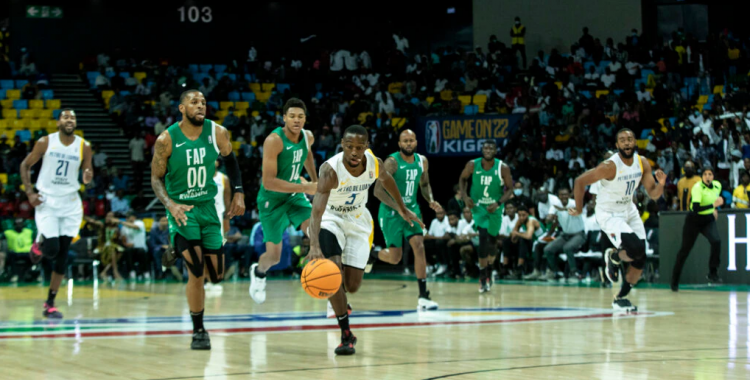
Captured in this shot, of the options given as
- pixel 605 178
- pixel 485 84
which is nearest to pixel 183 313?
pixel 605 178

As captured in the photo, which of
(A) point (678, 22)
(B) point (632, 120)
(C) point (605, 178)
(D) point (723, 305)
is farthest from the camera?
(A) point (678, 22)

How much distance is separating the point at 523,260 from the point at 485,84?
30.4 feet

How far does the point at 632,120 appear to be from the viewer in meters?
22.1

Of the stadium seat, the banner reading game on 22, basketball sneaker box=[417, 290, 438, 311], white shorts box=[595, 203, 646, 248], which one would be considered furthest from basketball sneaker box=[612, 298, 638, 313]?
the stadium seat

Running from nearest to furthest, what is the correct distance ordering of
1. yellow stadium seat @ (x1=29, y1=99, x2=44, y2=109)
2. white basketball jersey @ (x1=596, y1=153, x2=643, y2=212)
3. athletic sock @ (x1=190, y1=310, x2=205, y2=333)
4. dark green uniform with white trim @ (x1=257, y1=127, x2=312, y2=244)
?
athletic sock @ (x1=190, y1=310, x2=205, y2=333), dark green uniform with white trim @ (x1=257, y1=127, x2=312, y2=244), white basketball jersey @ (x1=596, y1=153, x2=643, y2=212), yellow stadium seat @ (x1=29, y1=99, x2=44, y2=109)

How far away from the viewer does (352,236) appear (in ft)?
24.1

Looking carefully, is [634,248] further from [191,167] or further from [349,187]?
[191,167]

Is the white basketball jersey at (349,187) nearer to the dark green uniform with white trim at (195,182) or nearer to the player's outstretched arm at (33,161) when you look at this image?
the dark green uniform with white trim at (195,182)

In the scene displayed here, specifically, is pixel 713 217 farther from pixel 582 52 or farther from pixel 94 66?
pixel 94 66

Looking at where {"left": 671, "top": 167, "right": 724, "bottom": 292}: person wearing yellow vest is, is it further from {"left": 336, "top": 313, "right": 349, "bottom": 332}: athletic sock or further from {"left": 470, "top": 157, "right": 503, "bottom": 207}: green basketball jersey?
{"left": 336, "top": 313, "right": 349, "bottom": 332}: athletic sock

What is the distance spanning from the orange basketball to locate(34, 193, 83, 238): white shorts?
190 inches

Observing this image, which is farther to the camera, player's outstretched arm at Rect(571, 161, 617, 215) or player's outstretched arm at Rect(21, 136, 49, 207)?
player's outstretched arm at Rect(571, 161, 617, 215)

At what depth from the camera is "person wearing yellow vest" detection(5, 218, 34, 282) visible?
58.7ft

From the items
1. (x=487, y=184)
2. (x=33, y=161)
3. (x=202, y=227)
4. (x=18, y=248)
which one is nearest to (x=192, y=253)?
(x=202, y=227)
